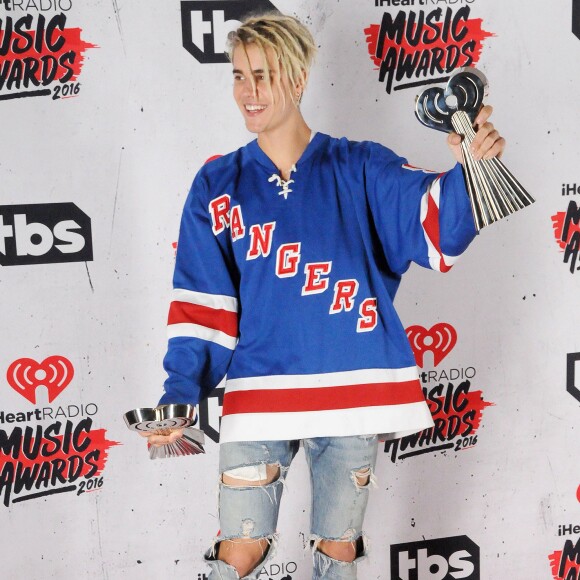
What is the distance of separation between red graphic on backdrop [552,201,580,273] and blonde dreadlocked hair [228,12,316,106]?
3.46ft

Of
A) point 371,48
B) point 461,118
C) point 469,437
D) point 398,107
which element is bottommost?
point 469,437

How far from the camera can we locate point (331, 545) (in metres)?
1.53

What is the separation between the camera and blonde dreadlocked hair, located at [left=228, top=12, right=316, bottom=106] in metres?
1.43

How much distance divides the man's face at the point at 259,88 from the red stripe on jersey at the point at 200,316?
329mm

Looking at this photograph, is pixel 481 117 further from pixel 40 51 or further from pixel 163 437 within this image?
pixel 40 51

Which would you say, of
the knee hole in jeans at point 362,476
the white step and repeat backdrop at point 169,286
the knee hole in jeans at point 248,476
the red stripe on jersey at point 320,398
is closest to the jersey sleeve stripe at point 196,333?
the red stripe on jersey at point 320,398

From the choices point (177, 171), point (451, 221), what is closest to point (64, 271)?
point (177, 171)

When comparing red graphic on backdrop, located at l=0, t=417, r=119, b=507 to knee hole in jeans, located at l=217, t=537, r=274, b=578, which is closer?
knee hole in jeans, located at l=217, t=537, r=274, b=578

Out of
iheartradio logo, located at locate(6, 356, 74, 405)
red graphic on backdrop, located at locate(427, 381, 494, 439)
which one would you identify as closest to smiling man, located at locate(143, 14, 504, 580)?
iheartradio logo, located at locate(6, 356, 74, 405)

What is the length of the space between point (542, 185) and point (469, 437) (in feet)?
2.30

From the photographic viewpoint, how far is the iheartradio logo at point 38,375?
2.04 meters

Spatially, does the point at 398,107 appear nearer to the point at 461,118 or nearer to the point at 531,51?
the point at 531,51

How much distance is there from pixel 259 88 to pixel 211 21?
64 centimetres

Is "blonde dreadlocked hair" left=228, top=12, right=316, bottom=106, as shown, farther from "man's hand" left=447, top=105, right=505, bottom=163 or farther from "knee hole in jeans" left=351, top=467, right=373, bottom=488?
"knee hole in jeans" left=351, top=467, right=373, bottom=488
